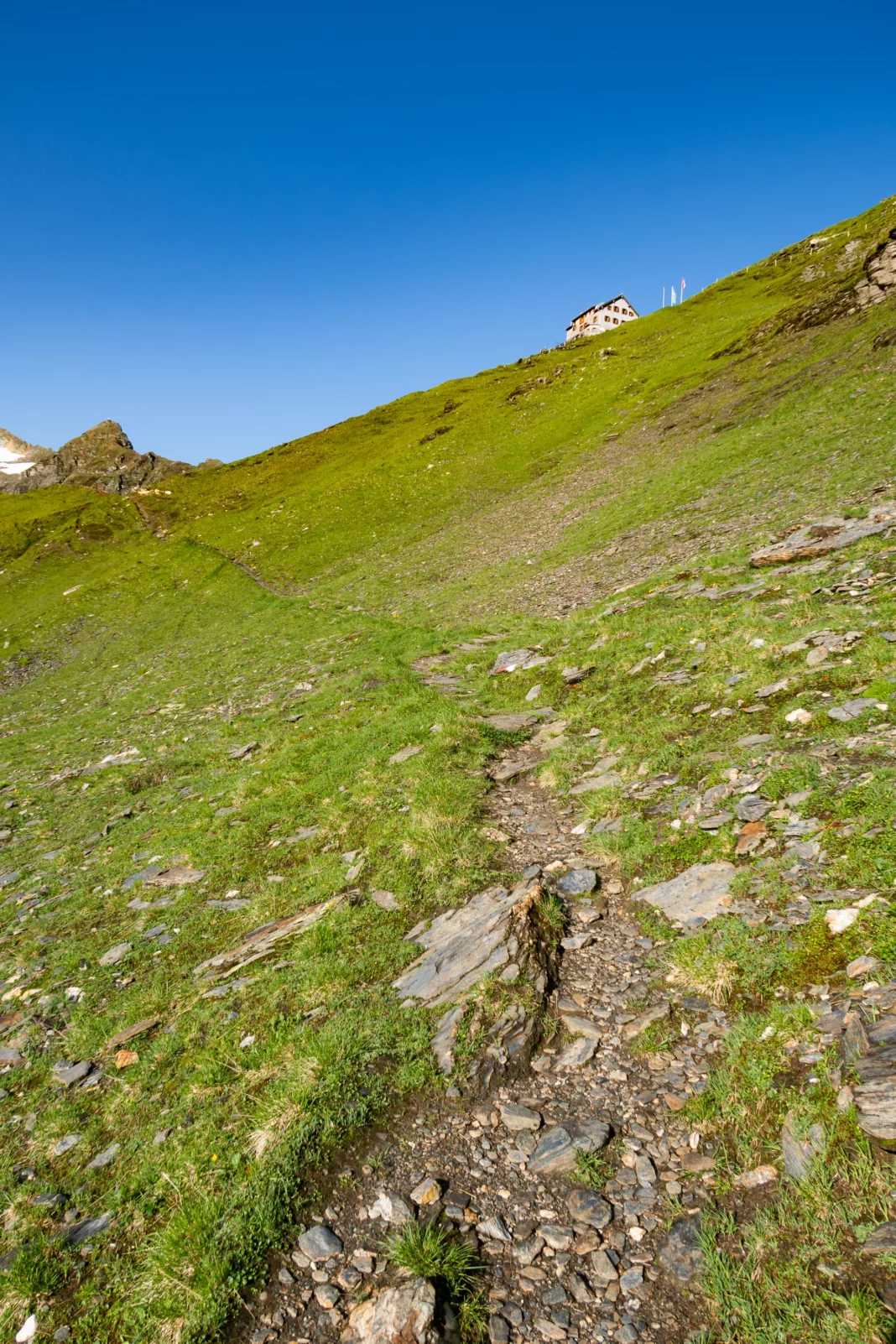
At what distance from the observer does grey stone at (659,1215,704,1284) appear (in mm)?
4594

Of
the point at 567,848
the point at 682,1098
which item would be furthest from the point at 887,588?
the point at 682,1098

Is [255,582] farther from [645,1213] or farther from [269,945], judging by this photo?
[645,1213]

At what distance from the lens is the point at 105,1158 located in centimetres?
677

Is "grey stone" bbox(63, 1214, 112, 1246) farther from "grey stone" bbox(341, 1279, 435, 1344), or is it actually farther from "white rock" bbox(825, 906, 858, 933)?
"white rock" bbox(825, 906, 858, 933)

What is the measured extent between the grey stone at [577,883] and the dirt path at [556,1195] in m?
1.68

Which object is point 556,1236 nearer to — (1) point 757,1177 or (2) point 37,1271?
(1) point 757,1177

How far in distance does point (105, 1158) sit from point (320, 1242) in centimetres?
312

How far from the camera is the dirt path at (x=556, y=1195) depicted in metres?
4.62

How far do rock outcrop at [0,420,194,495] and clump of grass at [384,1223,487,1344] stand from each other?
14020 centimetres

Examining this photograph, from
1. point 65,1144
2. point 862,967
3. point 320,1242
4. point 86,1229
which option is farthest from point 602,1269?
point 65,1144

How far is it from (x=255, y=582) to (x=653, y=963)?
49.8 meters

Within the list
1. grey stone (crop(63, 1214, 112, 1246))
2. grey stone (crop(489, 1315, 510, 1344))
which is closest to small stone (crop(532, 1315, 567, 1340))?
grey stone (crop(489, 1315, 510, 1344))

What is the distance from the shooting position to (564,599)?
27469 millimetres

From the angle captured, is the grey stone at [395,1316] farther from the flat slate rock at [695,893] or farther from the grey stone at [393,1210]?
the flat slate rock at [695,893]
